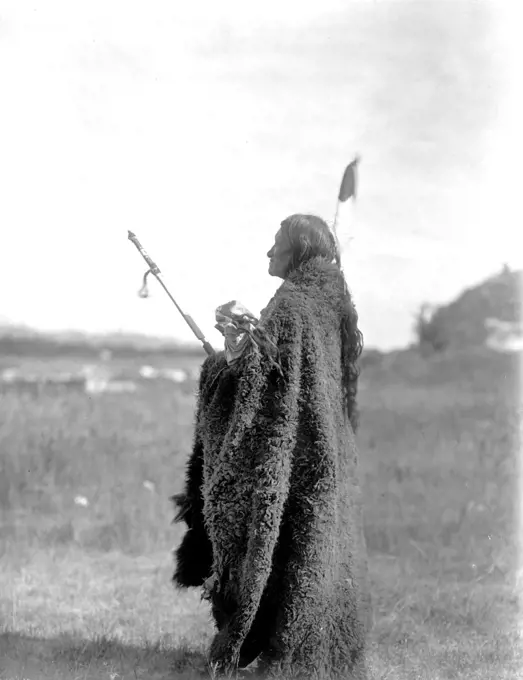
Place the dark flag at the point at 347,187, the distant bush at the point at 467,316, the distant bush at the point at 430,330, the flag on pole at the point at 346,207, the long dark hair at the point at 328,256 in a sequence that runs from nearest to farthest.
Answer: the long dark hair at the point at 328,256, the flag on pole at the point at 346,207, the dark flag at the point at 347,187, the distant bush at the point at 467,316, the distant bush at the point at 430,330

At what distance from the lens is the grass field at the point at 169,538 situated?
4.38 metres

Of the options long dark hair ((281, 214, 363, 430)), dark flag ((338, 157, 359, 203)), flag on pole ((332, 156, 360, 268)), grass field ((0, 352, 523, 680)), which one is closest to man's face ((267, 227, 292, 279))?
long dark hair ((281, 214, 363, 430))

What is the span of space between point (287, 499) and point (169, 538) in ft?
11.9

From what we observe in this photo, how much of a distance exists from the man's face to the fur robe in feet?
0.30

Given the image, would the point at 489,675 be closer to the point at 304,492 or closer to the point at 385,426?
the point at 304,492

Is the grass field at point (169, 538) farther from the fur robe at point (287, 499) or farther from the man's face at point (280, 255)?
the man's face at point (280, 255)

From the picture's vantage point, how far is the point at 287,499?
3.47 meters

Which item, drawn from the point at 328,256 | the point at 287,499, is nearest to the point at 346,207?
the point at 328,256

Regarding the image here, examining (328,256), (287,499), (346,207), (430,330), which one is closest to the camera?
(287,499)

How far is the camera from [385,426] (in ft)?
32.9

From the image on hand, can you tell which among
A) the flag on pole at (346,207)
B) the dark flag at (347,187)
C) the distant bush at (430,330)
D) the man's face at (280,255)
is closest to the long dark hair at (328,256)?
the man's face at (280,255)

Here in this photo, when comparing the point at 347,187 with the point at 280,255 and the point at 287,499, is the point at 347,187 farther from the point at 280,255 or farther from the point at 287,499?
the point at 287,499

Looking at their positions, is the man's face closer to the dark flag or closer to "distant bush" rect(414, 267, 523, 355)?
the dark flag

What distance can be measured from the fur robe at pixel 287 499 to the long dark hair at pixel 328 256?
5 cm
